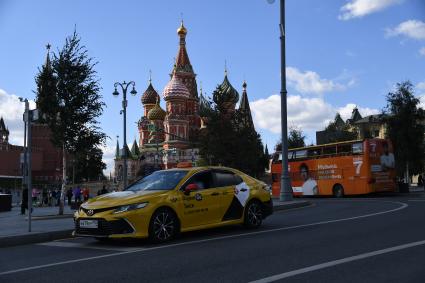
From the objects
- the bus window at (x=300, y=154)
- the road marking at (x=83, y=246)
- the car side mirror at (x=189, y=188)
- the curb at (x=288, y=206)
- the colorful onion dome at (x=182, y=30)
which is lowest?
the road marking at (x=83, y=246)

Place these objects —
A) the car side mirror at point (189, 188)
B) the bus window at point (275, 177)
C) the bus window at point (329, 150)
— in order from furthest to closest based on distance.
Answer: the bus window at point (275, 177) → the bus window at point (329, 150) → the car side mirror at point (189, 188)

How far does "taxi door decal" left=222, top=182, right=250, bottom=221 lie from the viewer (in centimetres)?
1174

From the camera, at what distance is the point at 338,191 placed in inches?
1273

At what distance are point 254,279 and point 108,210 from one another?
4.10 metres

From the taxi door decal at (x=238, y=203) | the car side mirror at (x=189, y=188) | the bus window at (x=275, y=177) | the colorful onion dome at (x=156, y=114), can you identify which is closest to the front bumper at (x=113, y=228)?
the car side mirror at (x=189, y=188)

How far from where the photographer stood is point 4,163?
293ft

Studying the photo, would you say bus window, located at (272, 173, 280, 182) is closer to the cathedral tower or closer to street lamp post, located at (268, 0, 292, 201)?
street lamp post, located at (268, 0, 292, 201)

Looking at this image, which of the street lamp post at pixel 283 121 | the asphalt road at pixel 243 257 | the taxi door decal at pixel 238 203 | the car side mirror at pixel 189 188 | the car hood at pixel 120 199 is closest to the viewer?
the asphalt road at pixel 243 257

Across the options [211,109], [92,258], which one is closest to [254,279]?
[92,258]

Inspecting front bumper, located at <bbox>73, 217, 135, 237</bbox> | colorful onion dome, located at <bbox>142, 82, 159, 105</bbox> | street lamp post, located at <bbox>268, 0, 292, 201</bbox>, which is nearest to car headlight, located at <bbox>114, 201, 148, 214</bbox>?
front bumper, located at <bbox>73, 217, 135, 237</bbox>

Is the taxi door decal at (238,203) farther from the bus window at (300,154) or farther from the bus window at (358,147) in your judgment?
the bus window at (300,154)

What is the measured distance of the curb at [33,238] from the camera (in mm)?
11391

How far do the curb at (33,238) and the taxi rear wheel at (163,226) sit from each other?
134 inches

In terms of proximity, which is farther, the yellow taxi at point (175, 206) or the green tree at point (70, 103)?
the green tree at point (70, 103)
